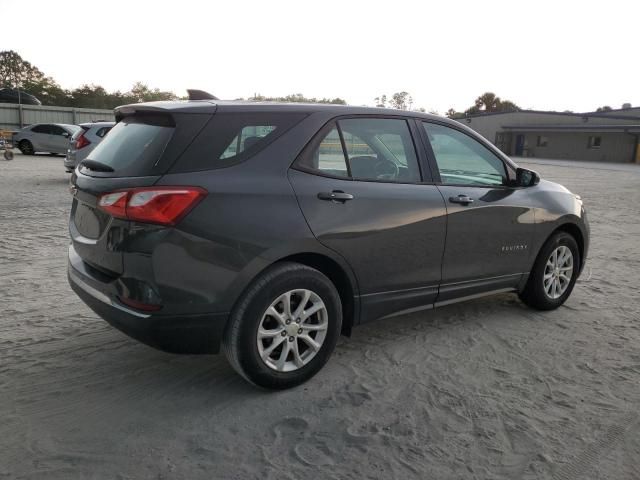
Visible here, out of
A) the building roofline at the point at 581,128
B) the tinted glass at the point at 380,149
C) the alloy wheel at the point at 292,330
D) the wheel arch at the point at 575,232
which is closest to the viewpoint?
the alloy wheel at the point at 292,330

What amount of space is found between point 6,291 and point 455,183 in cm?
399

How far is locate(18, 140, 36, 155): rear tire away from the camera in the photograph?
2483 cm

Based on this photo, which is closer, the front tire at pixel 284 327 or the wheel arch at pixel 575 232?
the front tire at pixel 284 327

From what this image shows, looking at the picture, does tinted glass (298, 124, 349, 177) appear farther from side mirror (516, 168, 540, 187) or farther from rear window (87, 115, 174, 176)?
side mirror (516, 168, 540, 187)

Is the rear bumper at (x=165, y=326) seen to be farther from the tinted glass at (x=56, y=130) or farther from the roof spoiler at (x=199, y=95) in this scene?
the tinted glass at (x=56, y=130)

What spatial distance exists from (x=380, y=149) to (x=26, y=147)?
25364mm

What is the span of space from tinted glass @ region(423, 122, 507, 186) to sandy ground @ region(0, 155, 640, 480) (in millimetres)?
1199

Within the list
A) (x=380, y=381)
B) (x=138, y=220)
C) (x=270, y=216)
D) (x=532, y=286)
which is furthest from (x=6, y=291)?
(x=532, y=286)

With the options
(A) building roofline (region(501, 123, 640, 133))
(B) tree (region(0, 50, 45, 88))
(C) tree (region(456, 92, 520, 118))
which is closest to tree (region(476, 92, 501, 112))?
(C) tree (region(456, 92, 520, 118))

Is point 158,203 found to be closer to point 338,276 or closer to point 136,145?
point 136,145

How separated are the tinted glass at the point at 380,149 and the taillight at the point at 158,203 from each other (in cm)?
115

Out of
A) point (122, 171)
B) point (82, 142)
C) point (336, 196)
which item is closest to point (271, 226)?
point (336, 196)

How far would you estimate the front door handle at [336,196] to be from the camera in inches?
132

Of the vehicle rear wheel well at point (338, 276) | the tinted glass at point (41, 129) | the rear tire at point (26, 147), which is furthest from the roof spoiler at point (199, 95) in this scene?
the rear tire at point (26, 147)
